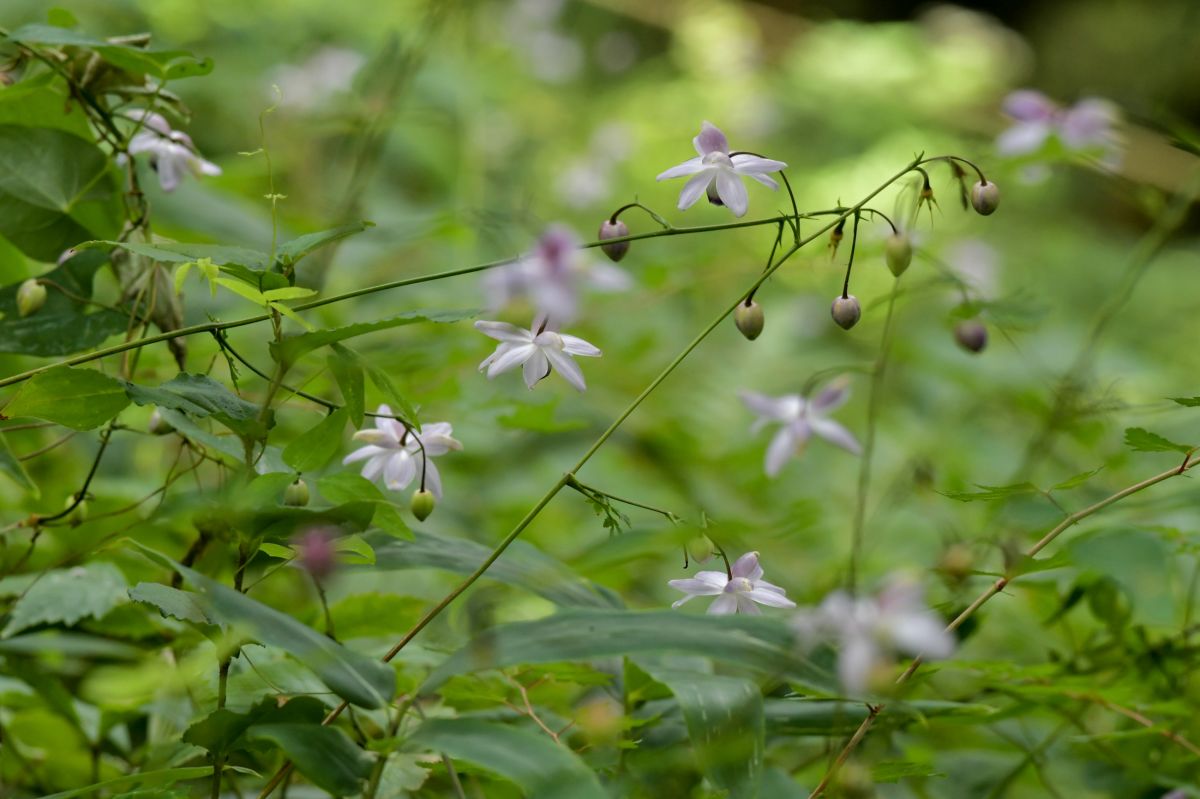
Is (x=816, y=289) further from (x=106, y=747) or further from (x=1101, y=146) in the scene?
(x=106, y=747)

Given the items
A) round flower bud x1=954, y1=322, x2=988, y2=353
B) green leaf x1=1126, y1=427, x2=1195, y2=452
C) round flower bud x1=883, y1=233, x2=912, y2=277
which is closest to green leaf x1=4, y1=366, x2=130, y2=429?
round flower bud x1=883, y1=233, x2=912, y2=277

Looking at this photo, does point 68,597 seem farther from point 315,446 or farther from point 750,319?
point 750,319

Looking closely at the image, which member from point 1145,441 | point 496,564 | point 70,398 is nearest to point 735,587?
point 496,564

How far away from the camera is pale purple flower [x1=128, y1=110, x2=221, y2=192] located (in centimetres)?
96

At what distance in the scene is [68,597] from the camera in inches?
35.3

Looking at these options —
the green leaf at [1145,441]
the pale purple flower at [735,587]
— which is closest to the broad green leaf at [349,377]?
the pale purple flower at [735,587]

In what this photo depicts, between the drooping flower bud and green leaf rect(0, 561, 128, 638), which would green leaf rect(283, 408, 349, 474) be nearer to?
the drooping flower bud

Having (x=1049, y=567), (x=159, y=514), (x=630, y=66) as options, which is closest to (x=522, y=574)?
(x=159, y=514)

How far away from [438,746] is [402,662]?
34 cm

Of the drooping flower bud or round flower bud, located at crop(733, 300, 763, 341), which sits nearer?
the drooping flower bud

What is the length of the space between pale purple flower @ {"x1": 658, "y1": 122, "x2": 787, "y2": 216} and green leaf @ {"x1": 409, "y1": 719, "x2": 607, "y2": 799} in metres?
0.41

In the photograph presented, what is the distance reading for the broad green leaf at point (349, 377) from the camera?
0.69 metres

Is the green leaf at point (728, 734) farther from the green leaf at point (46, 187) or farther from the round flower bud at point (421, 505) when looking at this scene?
the green leaf at point (46, 187)

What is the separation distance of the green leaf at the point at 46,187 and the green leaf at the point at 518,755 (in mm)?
621
